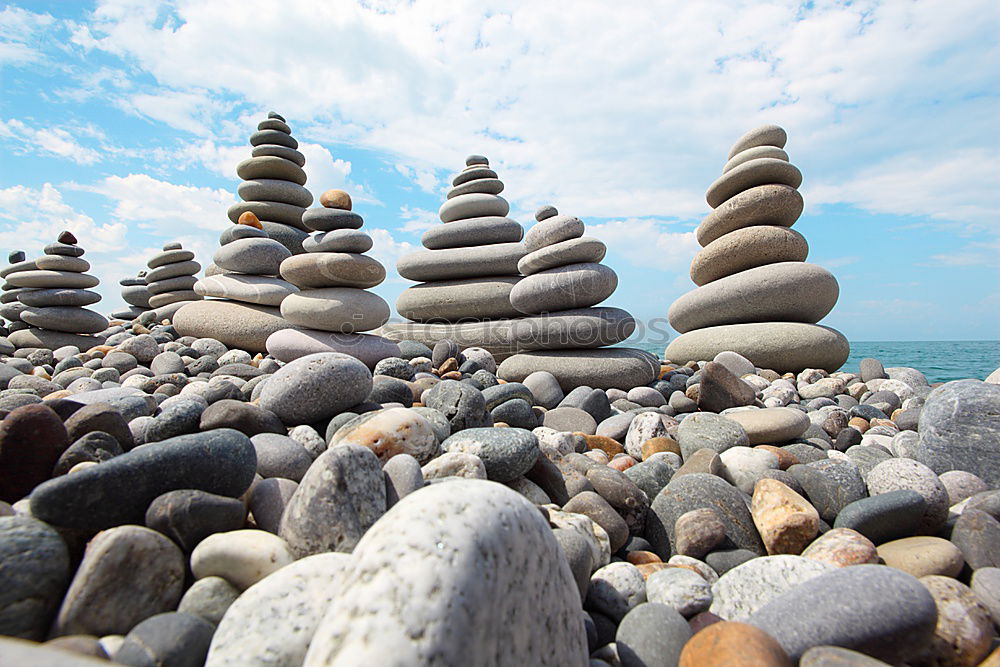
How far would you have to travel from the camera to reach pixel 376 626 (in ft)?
3.58

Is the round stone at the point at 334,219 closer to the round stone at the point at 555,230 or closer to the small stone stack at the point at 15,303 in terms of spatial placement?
the round stone at the point at 555,230

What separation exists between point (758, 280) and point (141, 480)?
831cm

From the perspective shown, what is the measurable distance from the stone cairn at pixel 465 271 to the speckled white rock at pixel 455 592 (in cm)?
696

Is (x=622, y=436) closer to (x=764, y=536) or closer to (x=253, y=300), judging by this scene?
(x=764, y=536)

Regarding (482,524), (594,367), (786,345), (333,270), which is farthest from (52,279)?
(786,345)

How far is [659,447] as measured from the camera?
3639 mm

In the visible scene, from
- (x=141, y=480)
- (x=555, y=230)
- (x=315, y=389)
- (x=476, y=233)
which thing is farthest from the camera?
(x=476, y=233)

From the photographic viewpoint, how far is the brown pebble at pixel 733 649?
4.67 feet

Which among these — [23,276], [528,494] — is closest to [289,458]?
[528,494]

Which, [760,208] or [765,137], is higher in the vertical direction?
[765,137]

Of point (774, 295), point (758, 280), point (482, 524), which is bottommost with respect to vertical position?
point (482, 524)

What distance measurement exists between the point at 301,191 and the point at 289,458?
1007cm

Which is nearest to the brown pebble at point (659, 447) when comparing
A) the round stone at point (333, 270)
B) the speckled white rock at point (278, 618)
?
the speckled white rock at point (278, 618)

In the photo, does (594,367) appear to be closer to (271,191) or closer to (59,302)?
(271,191)
